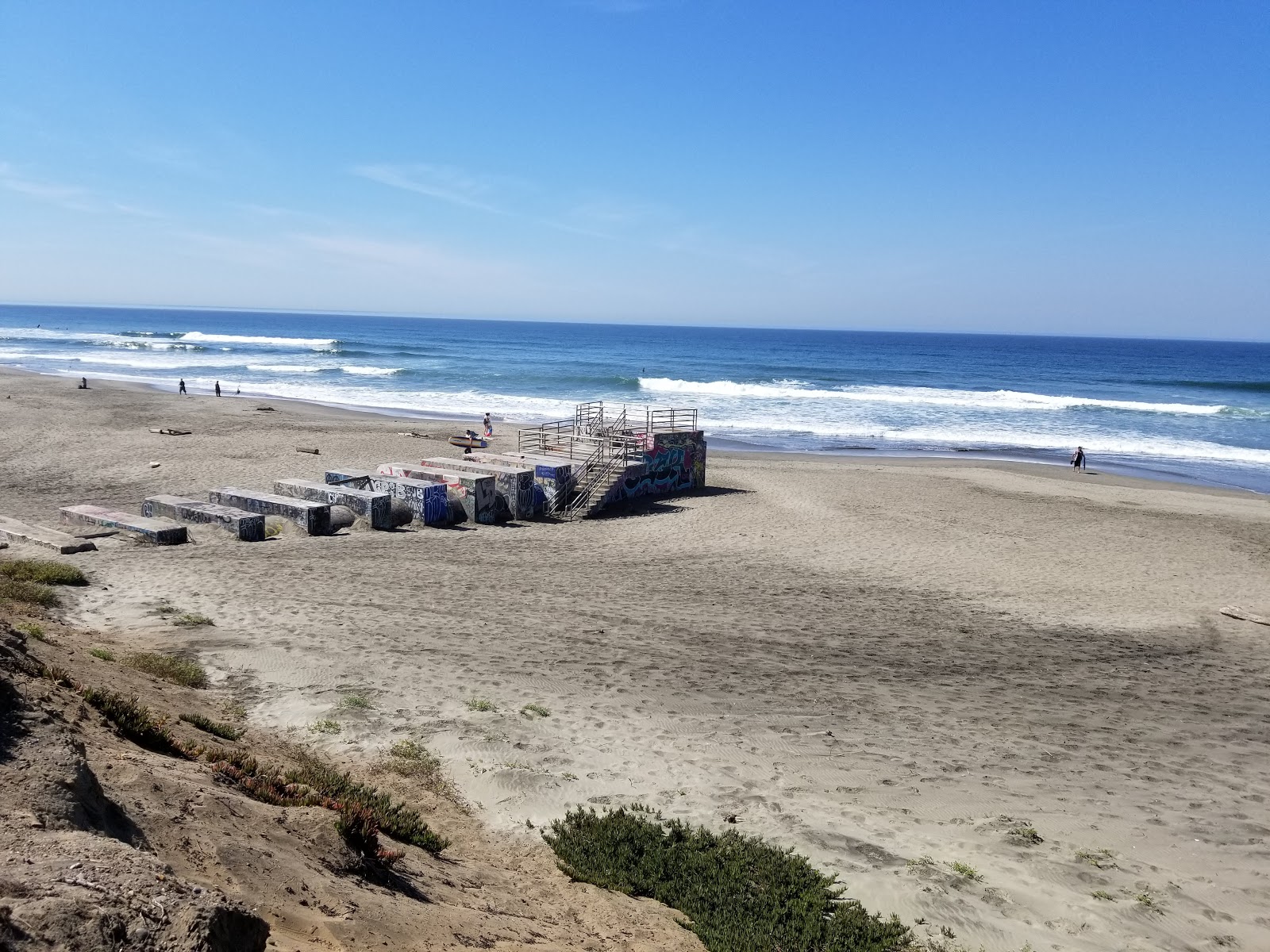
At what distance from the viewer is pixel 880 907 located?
22.1 feet

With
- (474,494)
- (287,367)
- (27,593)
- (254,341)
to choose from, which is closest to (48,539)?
(27,593)

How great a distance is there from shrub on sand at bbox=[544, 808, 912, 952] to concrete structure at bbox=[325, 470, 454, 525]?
14.1 metres

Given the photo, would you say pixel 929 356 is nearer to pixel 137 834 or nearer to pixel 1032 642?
pixel 1032 642

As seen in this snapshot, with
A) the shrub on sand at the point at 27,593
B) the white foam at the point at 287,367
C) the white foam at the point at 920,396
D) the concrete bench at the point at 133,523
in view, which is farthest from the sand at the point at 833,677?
the white foam at the point at 287,367

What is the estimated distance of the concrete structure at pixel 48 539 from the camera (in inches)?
604

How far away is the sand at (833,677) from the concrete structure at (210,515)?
Answer: 1.60 ft

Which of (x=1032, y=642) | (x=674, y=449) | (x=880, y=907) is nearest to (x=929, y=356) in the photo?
(x=674, y=449)

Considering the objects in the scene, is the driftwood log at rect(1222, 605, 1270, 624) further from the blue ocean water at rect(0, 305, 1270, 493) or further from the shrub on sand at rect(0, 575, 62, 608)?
the shrub on sand at rect(0, 575, 62, 608)

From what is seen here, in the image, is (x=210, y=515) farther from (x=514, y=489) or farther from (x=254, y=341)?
(x=254, y=341)

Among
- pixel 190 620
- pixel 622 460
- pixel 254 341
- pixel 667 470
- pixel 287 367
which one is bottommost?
pixel 190 620

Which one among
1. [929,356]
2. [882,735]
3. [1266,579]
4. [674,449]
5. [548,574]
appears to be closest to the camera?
[882,735]

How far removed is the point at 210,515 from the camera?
60.3ft

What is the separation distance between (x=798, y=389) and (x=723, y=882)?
62820mm

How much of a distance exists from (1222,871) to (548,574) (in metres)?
11.5
